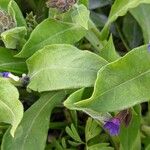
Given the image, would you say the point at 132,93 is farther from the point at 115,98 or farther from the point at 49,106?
the point at 49,106

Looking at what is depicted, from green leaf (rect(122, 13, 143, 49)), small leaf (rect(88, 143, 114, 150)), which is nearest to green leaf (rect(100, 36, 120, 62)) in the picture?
small leaf (rect(88, 143, 114, 150))

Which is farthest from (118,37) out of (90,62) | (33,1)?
(90,62)

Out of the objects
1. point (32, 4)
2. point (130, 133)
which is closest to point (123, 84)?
point (130, 133)

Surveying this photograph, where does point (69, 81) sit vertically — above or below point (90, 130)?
above

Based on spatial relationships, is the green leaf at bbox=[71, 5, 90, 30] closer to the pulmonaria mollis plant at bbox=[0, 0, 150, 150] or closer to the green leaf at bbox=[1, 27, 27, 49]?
the pulmonaria mollis plant at bbox=[0, 0, 150, 150]

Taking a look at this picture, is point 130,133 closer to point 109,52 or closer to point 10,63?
point 109,52

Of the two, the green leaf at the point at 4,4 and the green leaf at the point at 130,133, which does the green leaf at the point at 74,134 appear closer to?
the green leaf at the point at 130,133
